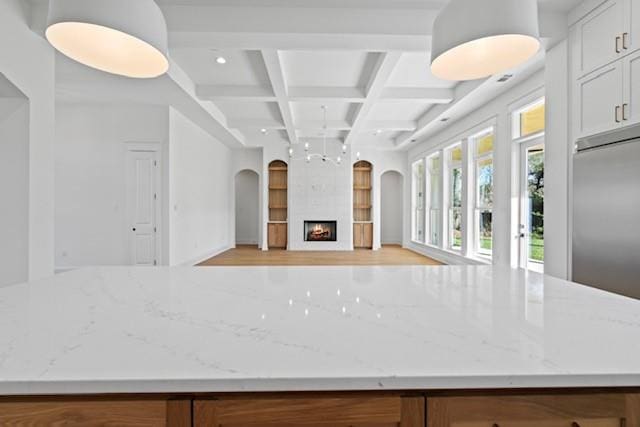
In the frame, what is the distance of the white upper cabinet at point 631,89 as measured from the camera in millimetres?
2561

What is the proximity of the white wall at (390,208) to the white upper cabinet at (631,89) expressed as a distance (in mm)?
9119

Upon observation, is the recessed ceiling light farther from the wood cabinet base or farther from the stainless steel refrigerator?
the wood cabinet base

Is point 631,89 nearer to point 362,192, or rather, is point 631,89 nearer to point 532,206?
point 532,206

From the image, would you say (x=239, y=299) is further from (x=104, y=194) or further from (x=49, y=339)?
(x=104, y=194)

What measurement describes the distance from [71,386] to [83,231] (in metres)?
6.47

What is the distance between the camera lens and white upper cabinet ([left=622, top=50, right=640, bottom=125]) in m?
2.56

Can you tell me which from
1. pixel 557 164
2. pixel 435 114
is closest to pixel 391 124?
pixel 435 114

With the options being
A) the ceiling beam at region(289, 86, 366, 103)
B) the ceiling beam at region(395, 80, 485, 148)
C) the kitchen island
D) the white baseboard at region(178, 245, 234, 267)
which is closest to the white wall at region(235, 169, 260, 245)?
the white baseboard at region(178, 245, 234, 267)

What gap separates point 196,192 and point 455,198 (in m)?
5.66

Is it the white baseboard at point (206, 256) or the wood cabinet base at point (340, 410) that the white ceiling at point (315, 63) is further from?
the wood cabinet base at point (340, 410)

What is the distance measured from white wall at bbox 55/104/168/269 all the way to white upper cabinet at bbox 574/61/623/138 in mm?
5827

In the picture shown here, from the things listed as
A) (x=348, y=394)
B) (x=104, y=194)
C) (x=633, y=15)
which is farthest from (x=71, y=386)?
(x=104, y=194)

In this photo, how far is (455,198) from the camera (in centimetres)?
771

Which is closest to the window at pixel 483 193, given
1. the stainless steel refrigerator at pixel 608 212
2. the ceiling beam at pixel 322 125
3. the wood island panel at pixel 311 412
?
the ceiling beam at pixel 322 125
